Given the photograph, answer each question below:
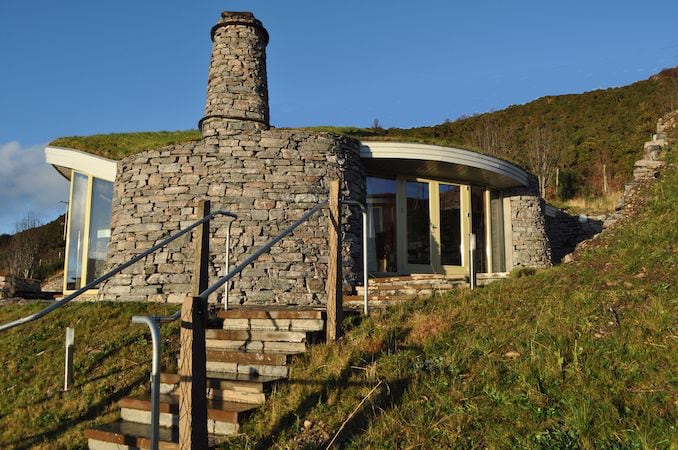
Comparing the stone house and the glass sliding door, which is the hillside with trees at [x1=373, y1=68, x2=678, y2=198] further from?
the glass sliding door

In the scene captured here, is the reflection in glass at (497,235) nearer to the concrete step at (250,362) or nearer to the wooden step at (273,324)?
the wooden step at (273,324)

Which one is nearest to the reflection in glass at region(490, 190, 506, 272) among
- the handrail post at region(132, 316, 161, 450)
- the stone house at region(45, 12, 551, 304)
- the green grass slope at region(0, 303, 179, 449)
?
the stone house at region(45, 12, 551, 304)

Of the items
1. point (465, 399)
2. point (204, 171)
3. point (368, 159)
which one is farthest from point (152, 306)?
point (465, 399)

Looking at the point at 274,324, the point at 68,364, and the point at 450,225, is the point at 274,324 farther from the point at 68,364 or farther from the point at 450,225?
the point at 450,225

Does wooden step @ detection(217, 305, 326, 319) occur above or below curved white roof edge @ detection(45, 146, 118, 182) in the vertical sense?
below

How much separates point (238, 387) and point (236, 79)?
6.36 m

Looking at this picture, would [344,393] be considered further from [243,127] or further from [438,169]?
[438,169]

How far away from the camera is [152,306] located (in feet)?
27.3

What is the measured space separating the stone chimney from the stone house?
0.07ft

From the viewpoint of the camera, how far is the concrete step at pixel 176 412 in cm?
423

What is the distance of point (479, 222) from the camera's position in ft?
40.2

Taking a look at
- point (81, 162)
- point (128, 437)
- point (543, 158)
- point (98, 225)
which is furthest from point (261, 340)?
point (543, 158)

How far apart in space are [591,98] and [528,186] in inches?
992

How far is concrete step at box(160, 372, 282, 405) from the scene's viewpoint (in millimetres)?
4562
